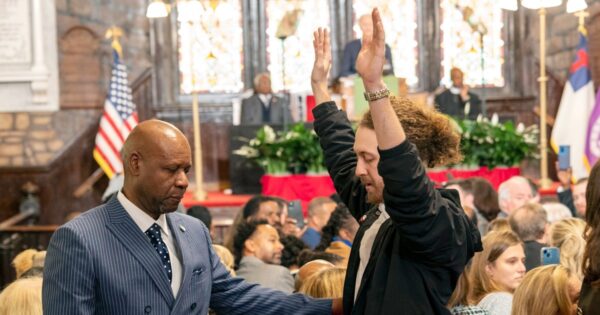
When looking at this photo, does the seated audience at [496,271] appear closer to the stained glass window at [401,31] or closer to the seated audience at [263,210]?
the seated audience at [263,210]

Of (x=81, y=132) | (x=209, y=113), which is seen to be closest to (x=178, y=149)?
(x=81, y=132)

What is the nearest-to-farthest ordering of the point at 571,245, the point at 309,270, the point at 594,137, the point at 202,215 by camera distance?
the point at 309,270
the point at 571,245
the point at 202,215
the point at 594,137

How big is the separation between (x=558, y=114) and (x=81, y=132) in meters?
5.73

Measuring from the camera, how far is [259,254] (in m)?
5.80

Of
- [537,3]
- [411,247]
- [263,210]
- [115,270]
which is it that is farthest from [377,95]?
[537,3]

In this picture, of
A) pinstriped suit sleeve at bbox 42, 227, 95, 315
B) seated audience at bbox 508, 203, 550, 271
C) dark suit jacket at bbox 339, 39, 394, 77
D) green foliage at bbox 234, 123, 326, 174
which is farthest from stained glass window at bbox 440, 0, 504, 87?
pinstriped suit sleeve at bbox 42, 227, 95, 315

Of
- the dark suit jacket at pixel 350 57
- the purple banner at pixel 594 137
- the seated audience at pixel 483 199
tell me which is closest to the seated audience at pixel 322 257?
the seated audience at pixel 483 199

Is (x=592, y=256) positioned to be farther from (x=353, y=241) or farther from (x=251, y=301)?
(x=251, y=301)

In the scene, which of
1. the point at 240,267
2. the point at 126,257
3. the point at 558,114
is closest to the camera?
the point at 126,257

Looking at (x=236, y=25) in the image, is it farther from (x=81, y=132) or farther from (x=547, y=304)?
(x=547, y=304)

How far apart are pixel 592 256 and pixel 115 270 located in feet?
4.33

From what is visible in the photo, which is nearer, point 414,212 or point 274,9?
point 414,212

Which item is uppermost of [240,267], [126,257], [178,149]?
[178,149]

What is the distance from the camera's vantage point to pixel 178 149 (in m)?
2.98
